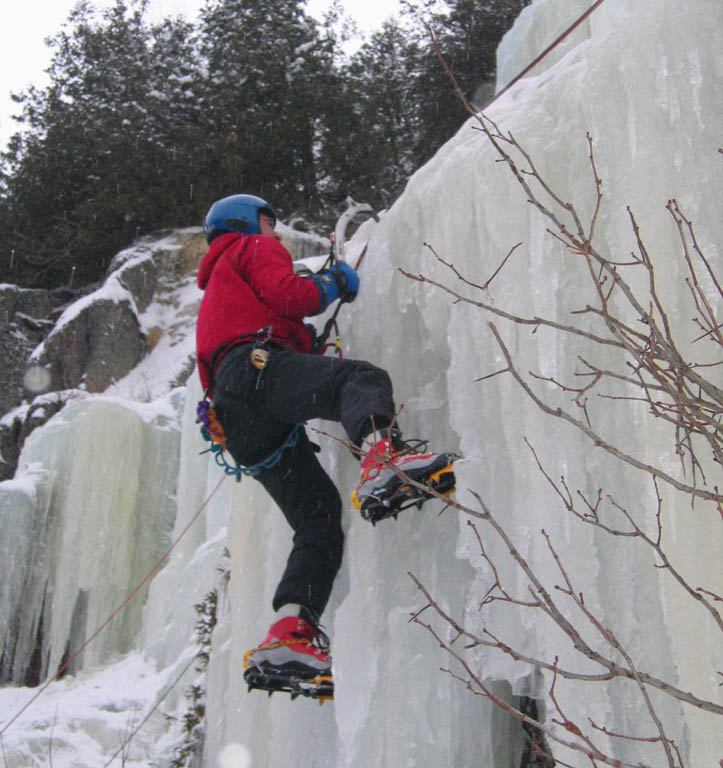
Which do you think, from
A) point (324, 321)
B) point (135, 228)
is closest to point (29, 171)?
point (135, 228)


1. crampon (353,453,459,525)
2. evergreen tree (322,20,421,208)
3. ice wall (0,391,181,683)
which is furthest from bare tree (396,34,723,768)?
evergreen tree (322,20,421,208)

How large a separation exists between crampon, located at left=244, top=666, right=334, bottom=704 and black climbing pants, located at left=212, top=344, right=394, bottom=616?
0.67 ft

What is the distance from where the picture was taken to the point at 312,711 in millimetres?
3008

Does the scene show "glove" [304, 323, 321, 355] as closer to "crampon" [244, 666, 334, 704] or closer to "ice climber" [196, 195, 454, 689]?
"ice climber" [196, 195, 454, 689]

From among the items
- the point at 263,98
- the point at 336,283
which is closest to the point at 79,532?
the point at 336,283

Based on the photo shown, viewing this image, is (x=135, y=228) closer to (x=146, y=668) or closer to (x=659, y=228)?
(x=146, y=668)

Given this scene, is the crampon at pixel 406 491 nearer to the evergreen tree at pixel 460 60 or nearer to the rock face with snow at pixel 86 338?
→ the rock face with snow at pixel 86 338

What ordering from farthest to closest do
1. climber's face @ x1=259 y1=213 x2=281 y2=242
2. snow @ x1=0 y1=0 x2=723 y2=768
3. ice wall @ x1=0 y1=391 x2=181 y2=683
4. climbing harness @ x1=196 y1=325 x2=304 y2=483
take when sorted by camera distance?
1. ice wall @ x1=0 y1=391 x2=181 y2=683
2. climber's face @ x1=259 y1=213 x2=281 y2=242
3. climbing harness @ x1=196 y1=325 x2=304 y2=483
4. snow @ x1=0 y1=0 x2=723 y2=768

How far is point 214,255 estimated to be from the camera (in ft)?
10.0

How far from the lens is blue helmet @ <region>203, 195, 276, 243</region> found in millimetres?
3113

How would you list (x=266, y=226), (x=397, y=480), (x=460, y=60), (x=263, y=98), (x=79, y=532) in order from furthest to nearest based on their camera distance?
1. (x=263, y=98)
2. (x=460, y=60)
3. (x=79, y=532)
4. (x=266, y=226)
5. (x=397, y=480)

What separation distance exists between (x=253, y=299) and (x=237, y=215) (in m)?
0.39

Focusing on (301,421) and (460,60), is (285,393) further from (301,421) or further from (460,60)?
(460,60)

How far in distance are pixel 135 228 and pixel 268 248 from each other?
11764 mm
